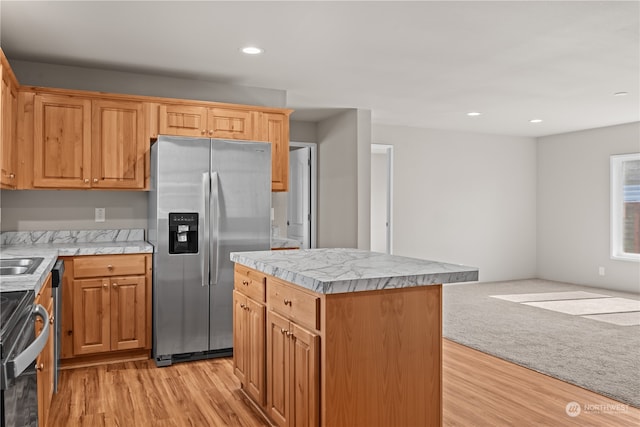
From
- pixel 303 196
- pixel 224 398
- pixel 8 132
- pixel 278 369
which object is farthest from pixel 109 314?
pixel 303 196

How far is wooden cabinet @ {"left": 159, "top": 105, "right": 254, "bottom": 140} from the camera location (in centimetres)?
429

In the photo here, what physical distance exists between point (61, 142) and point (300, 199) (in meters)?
3.60

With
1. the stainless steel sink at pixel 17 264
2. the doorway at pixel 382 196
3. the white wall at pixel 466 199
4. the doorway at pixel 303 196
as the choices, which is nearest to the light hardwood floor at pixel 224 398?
the stainless steel sink at pixel 17 264

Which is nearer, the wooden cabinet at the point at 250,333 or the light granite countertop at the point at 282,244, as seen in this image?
the wooden cabinet at the point at 250,333

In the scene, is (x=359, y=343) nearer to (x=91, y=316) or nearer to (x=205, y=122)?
(x=91, y=316)

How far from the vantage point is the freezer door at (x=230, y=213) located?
156 inches

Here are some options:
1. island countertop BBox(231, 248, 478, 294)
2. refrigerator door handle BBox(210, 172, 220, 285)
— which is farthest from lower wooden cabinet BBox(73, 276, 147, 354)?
island countertop BBox(231, 248, 478, 294)

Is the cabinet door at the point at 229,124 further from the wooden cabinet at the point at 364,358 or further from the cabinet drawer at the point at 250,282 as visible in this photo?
the wooden cabinet at the point at 364,358

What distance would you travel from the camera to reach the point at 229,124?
4508 millimetres

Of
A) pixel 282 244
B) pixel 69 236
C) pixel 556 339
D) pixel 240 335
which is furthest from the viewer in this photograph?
pixel 282 244

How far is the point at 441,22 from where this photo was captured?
129 inches

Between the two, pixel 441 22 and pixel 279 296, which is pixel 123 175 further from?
pixel 441 22

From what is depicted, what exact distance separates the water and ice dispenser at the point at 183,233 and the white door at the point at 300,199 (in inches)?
122

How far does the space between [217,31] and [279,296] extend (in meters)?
1.98
